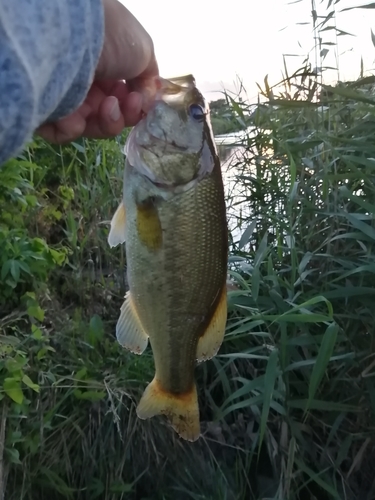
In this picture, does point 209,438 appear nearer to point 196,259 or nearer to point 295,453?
point 295,453

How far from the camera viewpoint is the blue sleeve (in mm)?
774

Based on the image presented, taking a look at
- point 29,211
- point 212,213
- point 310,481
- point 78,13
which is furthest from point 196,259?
point 29,211

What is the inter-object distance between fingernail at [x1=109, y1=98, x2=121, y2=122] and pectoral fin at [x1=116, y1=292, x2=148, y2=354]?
1.58 feet

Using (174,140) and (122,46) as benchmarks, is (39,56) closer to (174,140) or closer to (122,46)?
(122,46)

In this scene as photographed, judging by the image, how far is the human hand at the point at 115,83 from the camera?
141 centimetres

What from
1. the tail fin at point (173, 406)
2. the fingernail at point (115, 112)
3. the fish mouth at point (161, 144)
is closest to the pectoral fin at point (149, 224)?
the fish mouth at point (161, 144)

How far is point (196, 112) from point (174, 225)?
1.02ft

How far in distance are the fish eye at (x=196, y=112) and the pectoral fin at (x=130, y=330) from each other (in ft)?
1.69

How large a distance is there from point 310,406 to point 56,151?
2.38m

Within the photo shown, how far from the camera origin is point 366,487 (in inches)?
98.0

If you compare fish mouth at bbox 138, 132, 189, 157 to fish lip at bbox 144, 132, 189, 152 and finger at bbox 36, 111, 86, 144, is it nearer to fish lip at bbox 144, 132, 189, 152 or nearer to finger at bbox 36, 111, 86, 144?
fish lip at bbox 144, 132, 189, 152

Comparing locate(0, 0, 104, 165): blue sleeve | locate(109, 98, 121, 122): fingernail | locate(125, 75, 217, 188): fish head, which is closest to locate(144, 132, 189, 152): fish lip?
locate(125, 75, 217, 188): fish head

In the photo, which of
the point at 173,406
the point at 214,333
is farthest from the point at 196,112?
the point at 173,406

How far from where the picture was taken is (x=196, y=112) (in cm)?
165
